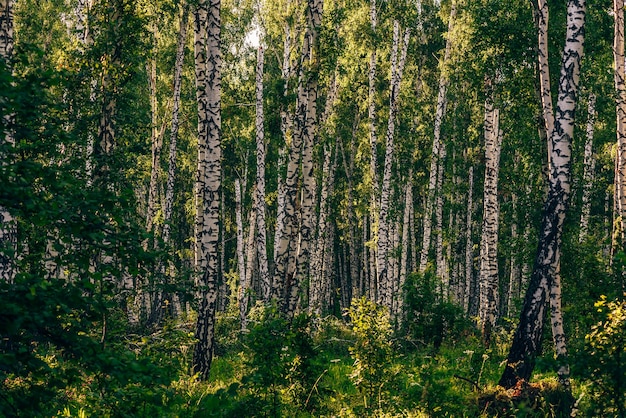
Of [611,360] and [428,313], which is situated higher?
[611,360]

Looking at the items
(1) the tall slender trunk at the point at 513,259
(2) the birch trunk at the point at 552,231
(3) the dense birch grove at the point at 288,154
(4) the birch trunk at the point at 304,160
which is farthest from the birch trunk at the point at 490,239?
(2) the birch trunk at the point at 552,231

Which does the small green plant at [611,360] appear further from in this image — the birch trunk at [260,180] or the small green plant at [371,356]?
the birch trunk at [260,180]

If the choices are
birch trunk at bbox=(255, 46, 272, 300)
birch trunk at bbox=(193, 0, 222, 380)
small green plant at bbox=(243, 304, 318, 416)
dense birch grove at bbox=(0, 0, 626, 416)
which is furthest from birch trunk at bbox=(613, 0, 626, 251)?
birch trunk at bbox=(255, 46, 272, 300)

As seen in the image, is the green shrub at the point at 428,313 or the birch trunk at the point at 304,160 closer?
the birch trunk at the point at 304,160

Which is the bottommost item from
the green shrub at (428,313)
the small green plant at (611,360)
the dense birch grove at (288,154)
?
the green shrub at (428,313)

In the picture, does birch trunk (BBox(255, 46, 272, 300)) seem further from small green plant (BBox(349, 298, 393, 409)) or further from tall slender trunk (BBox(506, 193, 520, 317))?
small green plant (BBox(349, 298, 393, 409))

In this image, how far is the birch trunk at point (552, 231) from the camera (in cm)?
811

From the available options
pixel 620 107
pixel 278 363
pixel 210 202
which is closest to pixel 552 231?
pixel 278 363

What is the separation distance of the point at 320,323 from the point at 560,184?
1041 cm

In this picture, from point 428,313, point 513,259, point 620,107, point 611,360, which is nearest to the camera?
point 611,360

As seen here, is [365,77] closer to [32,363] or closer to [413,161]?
[413,161]

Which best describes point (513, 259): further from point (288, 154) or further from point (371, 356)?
point (371, 356)

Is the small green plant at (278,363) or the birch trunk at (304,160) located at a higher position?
the birch trunk at (304,160)

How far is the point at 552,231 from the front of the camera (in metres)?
8.16
